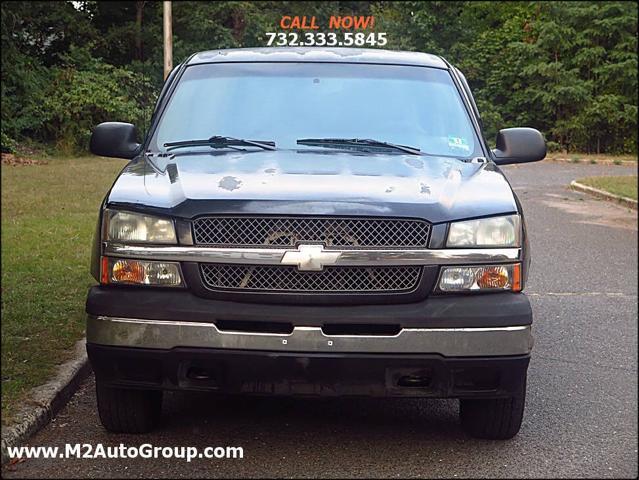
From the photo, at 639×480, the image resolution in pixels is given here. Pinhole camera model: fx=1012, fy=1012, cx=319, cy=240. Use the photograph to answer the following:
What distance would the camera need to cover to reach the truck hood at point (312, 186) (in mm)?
4047

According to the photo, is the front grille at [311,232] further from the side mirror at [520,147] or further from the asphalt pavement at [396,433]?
the side mirror at [520,147]

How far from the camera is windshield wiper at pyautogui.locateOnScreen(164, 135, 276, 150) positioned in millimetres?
4973

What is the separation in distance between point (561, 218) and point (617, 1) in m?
20.2

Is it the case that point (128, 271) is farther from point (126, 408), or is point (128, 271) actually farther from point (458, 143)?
point (458, 143)

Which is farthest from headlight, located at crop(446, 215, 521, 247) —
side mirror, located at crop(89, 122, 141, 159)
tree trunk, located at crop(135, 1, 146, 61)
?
tree trunk, located at crop(135, 1, 146, 61)

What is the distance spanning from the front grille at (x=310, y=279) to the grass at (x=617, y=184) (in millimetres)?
13527

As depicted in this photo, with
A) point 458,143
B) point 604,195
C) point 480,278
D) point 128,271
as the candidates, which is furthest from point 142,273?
point 604,195

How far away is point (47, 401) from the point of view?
477cm

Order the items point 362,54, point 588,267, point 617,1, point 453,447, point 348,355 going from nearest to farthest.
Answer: point 348,355 → point 453,447 → point 362,54 → point 588,267 → point 617,1

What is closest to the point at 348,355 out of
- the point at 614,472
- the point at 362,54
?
the point at 614,472

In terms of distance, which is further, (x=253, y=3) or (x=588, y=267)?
(x=253, y=3)

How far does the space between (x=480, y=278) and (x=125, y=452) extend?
1.66m

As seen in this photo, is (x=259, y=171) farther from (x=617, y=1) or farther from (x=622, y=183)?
(x=617, y=1)

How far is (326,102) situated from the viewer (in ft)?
17.7
